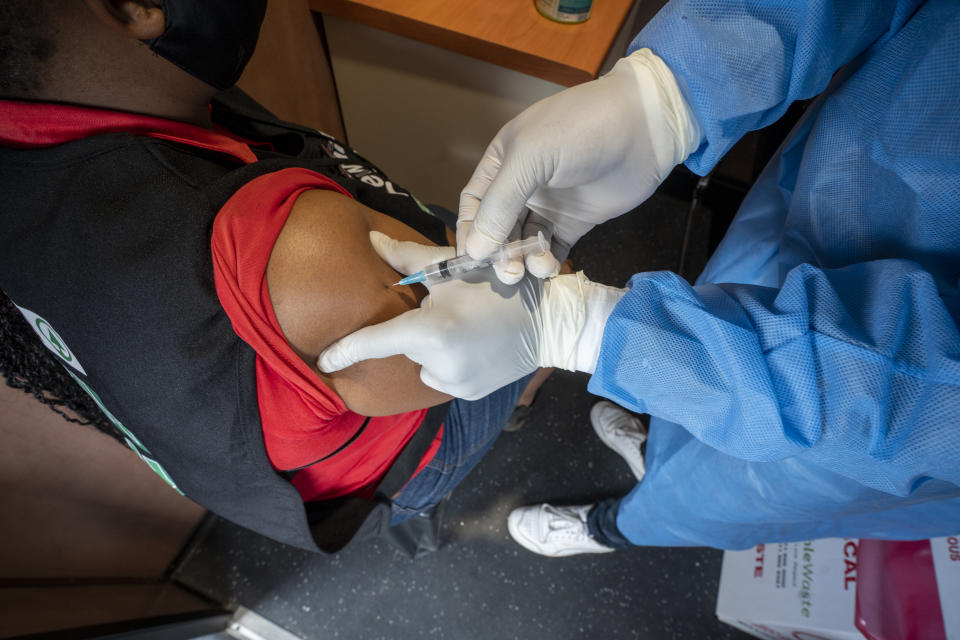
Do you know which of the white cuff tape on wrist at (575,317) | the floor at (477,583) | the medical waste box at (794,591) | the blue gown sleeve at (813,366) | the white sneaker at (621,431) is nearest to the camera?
the blue gown sleeve at (813,366)

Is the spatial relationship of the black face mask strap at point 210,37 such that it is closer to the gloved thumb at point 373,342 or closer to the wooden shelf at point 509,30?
the gloved thumb at point 373,342

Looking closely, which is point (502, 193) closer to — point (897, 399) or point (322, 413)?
point (322, 413)

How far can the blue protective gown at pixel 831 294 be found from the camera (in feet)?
1.98

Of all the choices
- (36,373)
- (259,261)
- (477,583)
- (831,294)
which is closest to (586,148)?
(831,294)

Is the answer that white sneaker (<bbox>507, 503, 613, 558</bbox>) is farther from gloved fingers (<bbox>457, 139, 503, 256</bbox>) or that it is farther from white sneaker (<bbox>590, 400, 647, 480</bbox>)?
gloved fingers (<bbox>457, 139, 503, 256</bbox>)

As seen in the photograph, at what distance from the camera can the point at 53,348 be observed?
31.6 inches

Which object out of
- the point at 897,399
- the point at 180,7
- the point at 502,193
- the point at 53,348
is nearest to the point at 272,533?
the point at 53,348

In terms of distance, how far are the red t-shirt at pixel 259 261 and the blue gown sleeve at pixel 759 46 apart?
58 centimetres

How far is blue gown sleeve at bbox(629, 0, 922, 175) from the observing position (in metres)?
0.71

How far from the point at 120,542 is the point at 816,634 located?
1.69m

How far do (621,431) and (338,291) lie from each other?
3.64 feet

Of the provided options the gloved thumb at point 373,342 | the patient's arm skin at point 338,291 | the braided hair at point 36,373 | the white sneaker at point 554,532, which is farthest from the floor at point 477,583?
the gloved thumb at point 373,342

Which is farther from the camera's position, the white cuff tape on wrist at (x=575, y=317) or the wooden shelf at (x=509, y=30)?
the wooden shelf at (x=509, y=30)

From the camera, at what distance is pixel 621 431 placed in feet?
5.20
